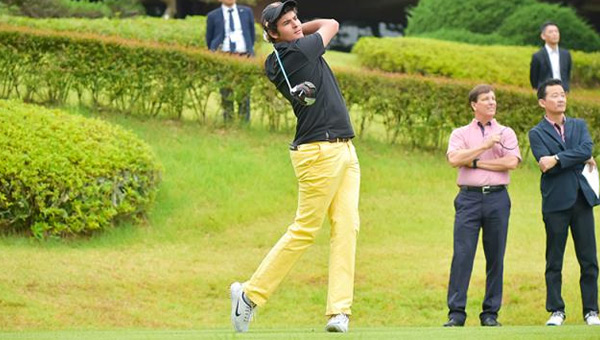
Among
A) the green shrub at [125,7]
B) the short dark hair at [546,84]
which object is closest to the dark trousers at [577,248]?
the short dark hair at [546,84]

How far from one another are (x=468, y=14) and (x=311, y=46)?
56.1 ft

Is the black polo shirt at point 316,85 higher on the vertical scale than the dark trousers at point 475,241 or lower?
higher

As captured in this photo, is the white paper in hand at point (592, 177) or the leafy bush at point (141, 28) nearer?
the white paper in hand at point (592, 177)

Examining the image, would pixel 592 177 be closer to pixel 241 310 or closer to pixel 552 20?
pixel 241 310

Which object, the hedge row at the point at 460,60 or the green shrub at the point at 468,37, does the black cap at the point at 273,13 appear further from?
the green shrub at the point at 468,37

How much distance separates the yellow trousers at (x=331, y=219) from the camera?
26.2 ft

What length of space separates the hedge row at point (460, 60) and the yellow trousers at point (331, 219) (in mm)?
12353

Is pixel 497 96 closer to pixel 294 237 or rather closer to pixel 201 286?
pixel 201 286

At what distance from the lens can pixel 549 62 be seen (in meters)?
15.6

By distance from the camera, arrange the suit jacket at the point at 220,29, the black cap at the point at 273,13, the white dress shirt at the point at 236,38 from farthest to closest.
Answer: the white dress shirt at the point at 236,38, the suit jacket at the point at 220,29, the black cap at the point at 273,13

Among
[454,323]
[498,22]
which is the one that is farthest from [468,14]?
[454,323]

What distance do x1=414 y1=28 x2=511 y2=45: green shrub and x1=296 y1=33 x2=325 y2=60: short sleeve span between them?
16010 millimetres

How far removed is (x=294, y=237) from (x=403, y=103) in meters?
7.96

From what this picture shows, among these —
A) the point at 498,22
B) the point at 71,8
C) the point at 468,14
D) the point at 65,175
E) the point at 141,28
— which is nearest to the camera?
the point at 65,175
